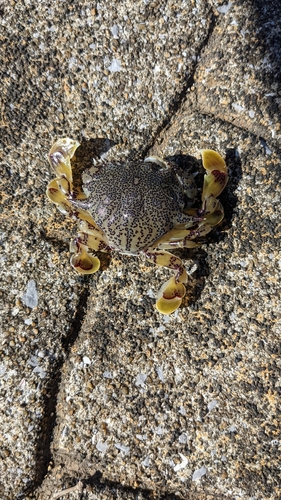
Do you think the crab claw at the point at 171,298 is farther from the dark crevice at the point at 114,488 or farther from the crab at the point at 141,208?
the dark crevice at the point at 114,488

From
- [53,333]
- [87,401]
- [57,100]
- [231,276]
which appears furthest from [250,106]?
[87,401]

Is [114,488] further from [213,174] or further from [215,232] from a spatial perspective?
[213,174]

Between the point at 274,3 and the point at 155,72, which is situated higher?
the point at 274,3

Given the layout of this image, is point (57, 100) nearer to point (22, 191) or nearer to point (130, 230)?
point (22, 191)

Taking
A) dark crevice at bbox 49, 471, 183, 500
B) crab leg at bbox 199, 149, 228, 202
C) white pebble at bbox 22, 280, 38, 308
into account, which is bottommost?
dark crevice at bbox 49, 471, 183, 500

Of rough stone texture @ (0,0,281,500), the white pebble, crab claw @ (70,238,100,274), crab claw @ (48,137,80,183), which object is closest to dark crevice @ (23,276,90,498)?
rough stone texture @ (0,0,281,500)

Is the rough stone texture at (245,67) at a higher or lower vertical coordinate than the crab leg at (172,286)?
higher

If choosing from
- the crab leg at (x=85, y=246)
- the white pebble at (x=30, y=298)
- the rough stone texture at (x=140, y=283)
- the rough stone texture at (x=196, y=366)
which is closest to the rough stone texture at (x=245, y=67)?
the rough stone texture at (x=140, y=283)

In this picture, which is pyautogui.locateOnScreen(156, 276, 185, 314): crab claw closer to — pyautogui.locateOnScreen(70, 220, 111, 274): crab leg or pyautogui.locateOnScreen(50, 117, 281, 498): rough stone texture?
pyautogui.locateOnScreen(50, 117, 281, 498): rough stone texture
